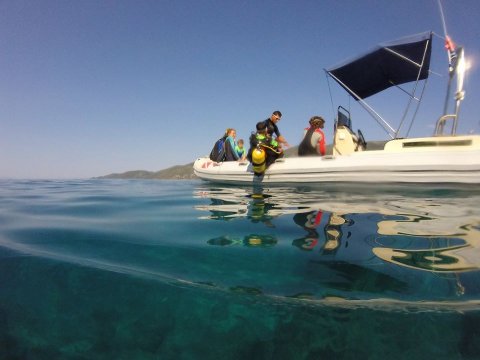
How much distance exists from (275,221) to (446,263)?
1.58 meters

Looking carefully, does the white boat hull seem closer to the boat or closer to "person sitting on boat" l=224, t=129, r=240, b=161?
the boat

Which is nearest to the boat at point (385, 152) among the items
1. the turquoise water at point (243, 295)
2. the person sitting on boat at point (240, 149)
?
the person sitting on boat at point (240, 149)

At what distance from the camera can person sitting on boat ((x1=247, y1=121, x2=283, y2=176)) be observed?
7770 mm

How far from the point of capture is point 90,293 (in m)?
1.58

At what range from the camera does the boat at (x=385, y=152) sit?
19.1 feet

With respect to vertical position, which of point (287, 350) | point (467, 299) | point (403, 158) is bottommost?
point (287, 350)

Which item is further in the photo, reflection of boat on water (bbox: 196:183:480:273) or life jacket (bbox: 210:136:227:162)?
life jacket (bbox: 210:136:227:162)

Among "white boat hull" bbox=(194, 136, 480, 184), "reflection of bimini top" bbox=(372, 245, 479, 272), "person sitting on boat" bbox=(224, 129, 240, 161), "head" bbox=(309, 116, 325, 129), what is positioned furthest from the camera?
"person sitting on boat" bbox=(224, 129, 240, 161)

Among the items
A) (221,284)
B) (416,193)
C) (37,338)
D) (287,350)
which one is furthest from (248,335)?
(416,193)

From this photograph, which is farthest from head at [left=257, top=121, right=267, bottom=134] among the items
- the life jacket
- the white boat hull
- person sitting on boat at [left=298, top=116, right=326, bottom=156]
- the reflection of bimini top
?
the reflection of bimini top

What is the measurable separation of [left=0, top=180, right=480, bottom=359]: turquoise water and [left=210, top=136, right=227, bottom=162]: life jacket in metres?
8.36

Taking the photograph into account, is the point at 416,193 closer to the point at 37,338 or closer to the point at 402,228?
the point at 402,228

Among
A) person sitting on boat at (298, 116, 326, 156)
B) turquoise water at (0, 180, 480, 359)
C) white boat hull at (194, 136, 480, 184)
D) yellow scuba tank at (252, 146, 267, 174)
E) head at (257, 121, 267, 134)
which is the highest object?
head at (257, 121, 267, 134)

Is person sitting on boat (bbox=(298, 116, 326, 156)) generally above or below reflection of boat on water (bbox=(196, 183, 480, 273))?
above
